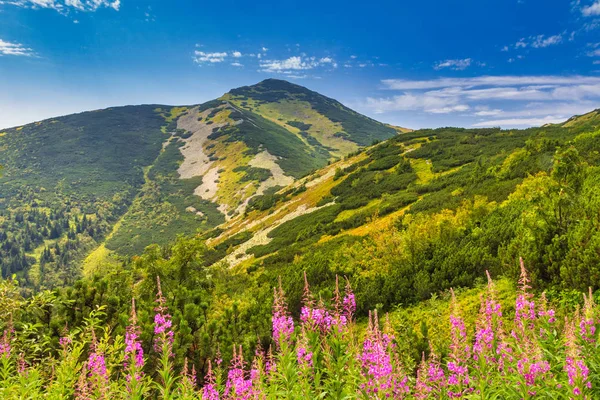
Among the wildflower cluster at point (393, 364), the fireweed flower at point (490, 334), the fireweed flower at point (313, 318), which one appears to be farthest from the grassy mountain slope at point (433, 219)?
the fireweed flower at point (313, 318)

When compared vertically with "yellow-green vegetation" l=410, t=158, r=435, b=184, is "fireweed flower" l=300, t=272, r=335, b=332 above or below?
below

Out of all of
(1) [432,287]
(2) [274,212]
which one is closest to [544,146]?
(1) [432,287]

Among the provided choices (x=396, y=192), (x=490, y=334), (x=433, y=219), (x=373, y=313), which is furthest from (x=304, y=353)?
(x=396, y=192)

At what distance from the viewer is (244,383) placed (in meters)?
5.18

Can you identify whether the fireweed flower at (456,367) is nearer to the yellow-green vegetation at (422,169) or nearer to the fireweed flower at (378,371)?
the fireweed flower at (378,371)

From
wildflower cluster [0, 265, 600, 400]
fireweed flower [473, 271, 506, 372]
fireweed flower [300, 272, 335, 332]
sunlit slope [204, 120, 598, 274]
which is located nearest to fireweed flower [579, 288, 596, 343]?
wildflower cluster [0, 265, 600, 400]

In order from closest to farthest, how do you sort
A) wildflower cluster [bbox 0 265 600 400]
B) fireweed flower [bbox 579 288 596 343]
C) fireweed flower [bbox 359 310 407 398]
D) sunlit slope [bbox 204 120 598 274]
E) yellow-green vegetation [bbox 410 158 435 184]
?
fireweed flower [bbox 359 310 407 398] → wildflower cluster [bbox 0 265 600 400] → fireweed flower [bbox 579 288 596 343] → sunlit slope [bbox 204 120 598 274] → yellow-green vegetation [bbox 410 158 435 184]

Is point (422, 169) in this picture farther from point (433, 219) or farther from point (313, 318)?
point (313, 318)

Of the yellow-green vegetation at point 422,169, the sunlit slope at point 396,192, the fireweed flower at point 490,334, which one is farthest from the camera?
the yellow-green vegetation at point 422,169

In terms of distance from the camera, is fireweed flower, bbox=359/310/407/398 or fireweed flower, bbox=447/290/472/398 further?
fireweed flower, bbox=447/290/472/398

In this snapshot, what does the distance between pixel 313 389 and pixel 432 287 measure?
30.1ft

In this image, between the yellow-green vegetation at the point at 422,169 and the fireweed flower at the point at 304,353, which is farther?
the yellow-green vegetation at the point at 422,169

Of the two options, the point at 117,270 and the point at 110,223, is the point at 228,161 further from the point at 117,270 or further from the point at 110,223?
the point at 117,270

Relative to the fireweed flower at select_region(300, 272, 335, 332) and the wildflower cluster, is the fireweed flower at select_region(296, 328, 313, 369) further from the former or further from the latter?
the fireweed flower at select_region(300, 272, 335, 332)
